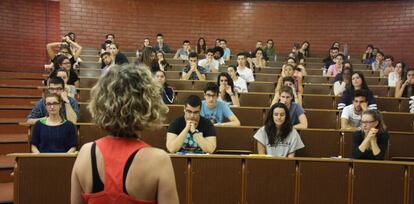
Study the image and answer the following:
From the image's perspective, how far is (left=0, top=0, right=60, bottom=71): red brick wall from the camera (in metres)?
9.03

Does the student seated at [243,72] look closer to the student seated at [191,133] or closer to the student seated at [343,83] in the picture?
the student seated at [343,83]

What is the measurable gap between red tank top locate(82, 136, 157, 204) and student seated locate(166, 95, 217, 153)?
2.16 meters

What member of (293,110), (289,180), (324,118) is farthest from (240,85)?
(289,180)

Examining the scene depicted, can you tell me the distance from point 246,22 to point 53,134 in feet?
28.0

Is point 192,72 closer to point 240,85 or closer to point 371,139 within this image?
point 240,85

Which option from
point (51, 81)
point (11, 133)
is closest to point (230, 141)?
point (51, 81)

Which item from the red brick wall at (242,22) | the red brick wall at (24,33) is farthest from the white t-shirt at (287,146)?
the red brick wall at (242,22)

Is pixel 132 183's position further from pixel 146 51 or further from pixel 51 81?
pixel 146 51

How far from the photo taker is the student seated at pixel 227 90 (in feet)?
16.9

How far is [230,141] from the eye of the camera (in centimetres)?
401

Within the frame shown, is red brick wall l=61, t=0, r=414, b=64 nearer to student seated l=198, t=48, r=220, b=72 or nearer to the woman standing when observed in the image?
student seated l=198, t=48, r=220, b=72

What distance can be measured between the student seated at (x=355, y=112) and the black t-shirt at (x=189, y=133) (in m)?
1.64

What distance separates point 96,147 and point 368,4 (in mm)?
10740

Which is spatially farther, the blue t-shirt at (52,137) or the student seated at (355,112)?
the student seated at (355,112)
